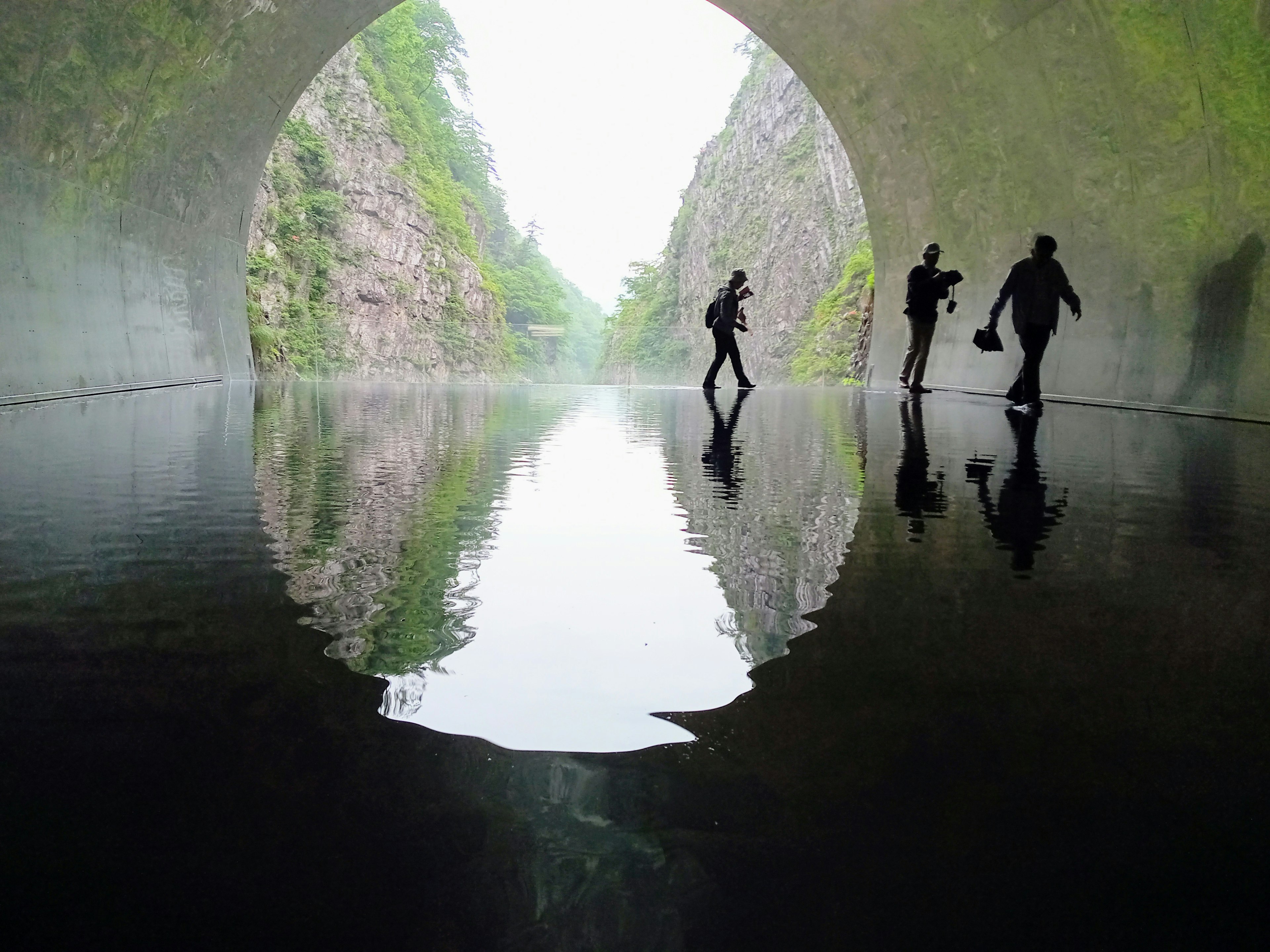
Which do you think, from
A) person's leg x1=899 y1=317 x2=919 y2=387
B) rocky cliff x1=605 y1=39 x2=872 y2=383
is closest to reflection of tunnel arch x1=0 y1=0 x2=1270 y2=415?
person's leg x1=899 y1=317 x2=919 y2=387

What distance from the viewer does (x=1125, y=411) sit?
1054 centimetres

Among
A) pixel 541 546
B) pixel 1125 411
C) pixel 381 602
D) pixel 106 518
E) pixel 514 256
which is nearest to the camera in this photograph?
pixel 381 602

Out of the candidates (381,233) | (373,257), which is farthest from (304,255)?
(381,233)

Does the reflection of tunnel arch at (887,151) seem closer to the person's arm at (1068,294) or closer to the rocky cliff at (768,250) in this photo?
the person's arm at (1068,294)

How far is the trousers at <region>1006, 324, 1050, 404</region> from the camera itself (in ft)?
35.6

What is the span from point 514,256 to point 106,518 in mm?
82507

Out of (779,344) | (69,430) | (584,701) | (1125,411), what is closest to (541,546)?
(584,701)

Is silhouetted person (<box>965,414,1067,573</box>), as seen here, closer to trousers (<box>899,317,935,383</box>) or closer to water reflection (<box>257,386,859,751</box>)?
water reflection (<box>257,386,859,751</box>)

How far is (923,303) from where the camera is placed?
47.1 ft

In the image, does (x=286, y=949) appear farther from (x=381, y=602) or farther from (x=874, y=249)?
(x=874, y=249)

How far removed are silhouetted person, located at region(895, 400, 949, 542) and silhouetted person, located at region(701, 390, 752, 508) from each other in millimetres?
679

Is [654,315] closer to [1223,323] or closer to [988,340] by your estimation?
[988,340]

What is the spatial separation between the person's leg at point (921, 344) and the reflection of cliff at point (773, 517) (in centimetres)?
694

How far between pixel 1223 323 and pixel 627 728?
941 cm
